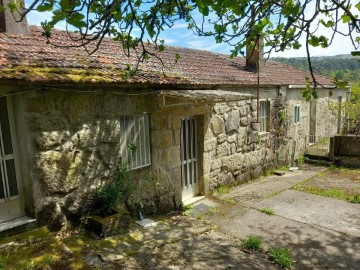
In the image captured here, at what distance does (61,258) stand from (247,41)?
3500 millimetres

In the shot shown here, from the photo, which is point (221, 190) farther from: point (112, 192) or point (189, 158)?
point (112, 192)

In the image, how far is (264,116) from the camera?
980 centimetres

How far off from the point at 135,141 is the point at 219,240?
2.35m

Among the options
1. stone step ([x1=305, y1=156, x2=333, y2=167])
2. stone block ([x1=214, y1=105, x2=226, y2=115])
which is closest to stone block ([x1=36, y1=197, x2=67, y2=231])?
stone block ([x1=214, y1=105, x2=226, y2=115])

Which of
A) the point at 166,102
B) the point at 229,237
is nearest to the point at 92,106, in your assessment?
the point at 166,102

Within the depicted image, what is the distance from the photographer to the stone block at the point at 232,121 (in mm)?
7910

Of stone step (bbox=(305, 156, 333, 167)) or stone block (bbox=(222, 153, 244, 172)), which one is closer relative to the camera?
stone block (bbox=(222, 153, 244, 172))

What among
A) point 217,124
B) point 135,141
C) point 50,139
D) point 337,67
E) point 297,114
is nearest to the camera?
point 50,139

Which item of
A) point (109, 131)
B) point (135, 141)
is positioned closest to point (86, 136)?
point (109, 131)

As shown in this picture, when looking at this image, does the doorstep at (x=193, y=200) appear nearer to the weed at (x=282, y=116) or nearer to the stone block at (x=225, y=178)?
the stone block at (x=225, y=178)

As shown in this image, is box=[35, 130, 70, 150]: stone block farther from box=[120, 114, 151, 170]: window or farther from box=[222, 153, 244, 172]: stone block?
box=[222, 153, 244, 172]: stone block

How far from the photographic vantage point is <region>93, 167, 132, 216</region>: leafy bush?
4906 millimetres

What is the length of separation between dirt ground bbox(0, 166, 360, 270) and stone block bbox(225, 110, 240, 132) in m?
1.83

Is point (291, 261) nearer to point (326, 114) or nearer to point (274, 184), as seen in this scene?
point (274, 184)
